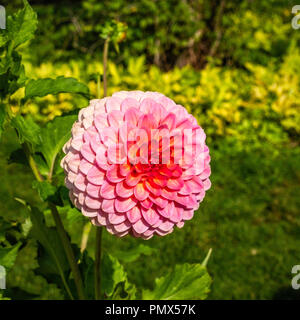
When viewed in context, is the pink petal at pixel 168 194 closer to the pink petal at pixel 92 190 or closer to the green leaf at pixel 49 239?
the pink petal at pixel 92 190

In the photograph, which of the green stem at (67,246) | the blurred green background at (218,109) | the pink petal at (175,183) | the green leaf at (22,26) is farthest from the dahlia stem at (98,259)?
the blurred green background at (218,109)

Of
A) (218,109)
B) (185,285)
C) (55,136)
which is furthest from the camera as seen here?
(218,109)

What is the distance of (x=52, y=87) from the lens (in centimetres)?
120

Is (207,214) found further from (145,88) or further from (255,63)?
(255,63)

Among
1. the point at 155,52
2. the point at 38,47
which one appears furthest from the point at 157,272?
the point at 38,47

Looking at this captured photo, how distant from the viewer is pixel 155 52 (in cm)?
451

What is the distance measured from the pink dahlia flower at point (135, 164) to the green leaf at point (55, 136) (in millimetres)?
330

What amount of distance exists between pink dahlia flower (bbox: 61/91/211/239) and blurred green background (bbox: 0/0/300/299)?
146 centimetres

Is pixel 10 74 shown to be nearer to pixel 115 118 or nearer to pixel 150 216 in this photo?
pixel 115 118

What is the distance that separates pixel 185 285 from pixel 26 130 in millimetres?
755

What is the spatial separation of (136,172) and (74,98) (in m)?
3.03

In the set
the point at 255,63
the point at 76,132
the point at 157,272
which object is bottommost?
the point at 157,272

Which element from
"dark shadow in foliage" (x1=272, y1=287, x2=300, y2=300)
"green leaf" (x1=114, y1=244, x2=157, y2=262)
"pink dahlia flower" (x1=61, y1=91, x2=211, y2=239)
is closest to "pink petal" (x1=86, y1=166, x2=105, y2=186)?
"pink dahlia flower" (x1=61, y1=91, x2=211, y2=239)

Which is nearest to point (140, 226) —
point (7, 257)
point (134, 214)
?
point (134, 214)
